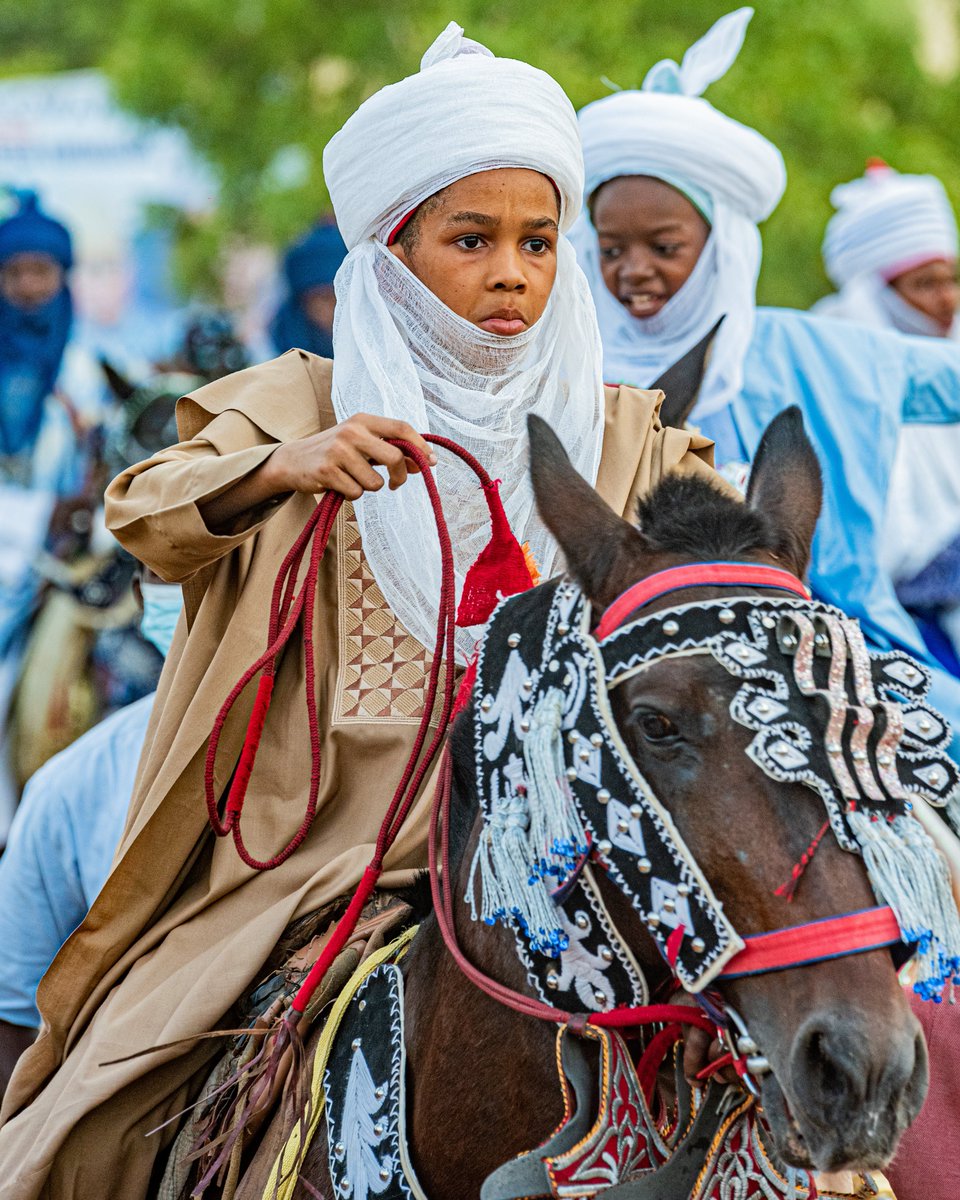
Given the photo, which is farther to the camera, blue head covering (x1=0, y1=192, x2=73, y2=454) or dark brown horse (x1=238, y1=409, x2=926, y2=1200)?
blue head covering (x1=0, y1=192, x2=73, y2=454)

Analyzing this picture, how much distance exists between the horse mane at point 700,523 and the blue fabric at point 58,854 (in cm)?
270

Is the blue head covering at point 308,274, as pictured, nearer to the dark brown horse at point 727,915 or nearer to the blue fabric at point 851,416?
the blue fabric at point 851,416

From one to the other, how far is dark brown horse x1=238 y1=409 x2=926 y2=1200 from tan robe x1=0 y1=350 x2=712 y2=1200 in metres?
0.34

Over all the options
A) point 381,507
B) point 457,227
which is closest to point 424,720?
point 381,507

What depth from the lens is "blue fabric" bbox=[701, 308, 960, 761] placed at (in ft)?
16.8

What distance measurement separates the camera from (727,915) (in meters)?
2.18

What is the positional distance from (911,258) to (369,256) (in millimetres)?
6442

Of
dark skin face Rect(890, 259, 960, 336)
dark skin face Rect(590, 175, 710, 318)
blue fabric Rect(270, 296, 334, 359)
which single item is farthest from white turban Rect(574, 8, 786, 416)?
blue fabric Rect(270, 296, 334, 359)

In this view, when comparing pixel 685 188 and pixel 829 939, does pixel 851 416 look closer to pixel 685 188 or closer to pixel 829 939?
pixel 685 188

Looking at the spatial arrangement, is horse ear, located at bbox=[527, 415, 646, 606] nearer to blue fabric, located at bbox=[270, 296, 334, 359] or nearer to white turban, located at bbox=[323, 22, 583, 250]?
white turban, located at bbox=[323, 22, 583, 250]

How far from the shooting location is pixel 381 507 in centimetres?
333

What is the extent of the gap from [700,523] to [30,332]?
8.16m

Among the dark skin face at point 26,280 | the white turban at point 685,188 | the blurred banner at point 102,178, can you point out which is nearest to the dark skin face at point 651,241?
the white turban at point 685,188

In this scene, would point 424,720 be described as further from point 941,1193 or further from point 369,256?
point 941,1193
